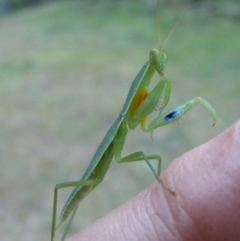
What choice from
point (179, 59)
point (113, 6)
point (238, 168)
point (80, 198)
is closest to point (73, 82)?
point (179, 59)

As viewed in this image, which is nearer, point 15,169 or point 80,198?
point 80,198

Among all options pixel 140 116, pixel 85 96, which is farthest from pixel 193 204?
pixel 85 96

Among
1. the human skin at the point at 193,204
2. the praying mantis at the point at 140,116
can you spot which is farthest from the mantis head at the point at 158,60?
the human skin at the point at 193,204

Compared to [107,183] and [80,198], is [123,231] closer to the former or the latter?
[80,198]

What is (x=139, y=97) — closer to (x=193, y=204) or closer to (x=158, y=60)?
(x=158, y=60)

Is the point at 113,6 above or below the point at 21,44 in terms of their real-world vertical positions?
above

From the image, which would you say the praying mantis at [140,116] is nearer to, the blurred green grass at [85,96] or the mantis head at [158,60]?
the mantis head at [158,60]
